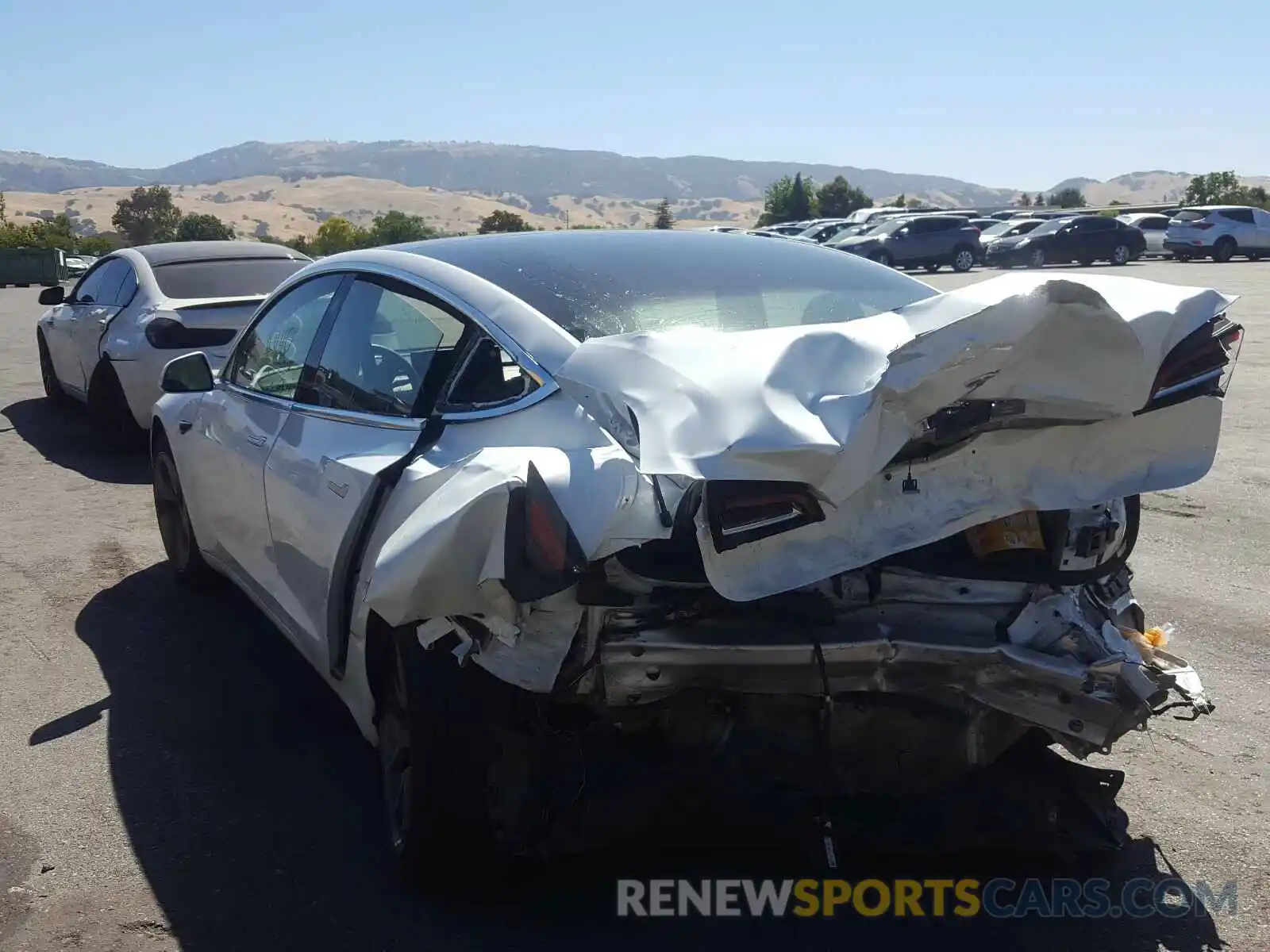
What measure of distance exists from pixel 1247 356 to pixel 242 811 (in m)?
12.1

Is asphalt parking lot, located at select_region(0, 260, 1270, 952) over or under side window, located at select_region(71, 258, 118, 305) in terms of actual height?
under

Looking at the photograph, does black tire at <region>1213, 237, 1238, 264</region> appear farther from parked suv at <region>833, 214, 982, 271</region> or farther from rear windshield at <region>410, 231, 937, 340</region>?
rear windshield at <region>410, 231, 937, 340</region>

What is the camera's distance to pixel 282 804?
3852mm

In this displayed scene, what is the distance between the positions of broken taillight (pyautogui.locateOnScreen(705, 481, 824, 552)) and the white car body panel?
0.16ft

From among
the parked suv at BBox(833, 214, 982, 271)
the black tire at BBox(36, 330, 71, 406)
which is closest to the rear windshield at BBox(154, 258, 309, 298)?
the black tire at BBox(36, 330, 71, 406)

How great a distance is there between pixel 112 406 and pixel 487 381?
280 inches

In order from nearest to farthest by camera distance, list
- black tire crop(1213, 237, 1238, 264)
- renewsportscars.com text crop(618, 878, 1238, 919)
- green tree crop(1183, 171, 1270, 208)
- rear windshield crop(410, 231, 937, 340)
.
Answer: renewsportscars.com text crop(618, 878, 1238, 919), rear windshield crop(410, 231, 937, 340), black tire crop(1213, 237, 1238, 264), green tree crop(1183, 171, 1270, 208)

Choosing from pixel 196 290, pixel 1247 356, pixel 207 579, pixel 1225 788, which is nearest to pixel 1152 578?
pixel 1225 788

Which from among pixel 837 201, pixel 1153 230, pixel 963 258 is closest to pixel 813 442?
pixel 963 258

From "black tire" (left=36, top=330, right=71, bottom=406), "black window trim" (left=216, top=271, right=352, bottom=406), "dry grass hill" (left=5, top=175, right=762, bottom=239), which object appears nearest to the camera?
"black window trim" (left=216, top=271, right=352, bottom=406)

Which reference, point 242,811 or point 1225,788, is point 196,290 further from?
point 1225,788

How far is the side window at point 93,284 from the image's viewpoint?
1055cm

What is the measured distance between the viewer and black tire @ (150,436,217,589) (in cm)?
579

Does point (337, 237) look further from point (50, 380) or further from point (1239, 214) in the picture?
point (50, 380)
